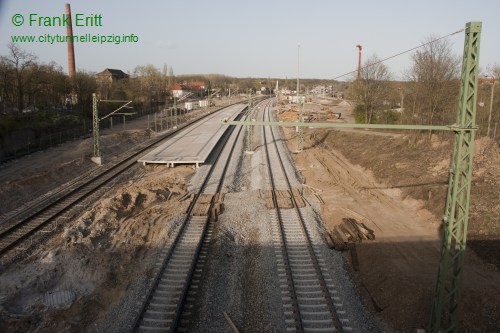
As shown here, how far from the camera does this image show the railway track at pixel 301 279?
10.5m

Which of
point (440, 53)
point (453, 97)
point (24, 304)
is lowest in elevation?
point (24, 304)

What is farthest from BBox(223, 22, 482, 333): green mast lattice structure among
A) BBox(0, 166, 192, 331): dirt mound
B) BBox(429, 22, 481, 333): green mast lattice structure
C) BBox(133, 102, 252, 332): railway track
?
BBox(0, 166, 192, 331): dirt mound

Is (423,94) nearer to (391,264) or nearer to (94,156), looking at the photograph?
(391,264)

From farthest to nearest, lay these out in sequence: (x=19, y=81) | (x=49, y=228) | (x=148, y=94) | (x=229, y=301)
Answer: (x=148, y=94) → (x=19, y=81) → (x=49, y=228) → (x=229, y=301)

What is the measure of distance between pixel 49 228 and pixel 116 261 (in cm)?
543

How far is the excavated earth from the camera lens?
35.8ft

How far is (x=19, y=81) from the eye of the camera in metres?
42.5

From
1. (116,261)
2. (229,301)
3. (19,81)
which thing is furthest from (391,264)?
(19,81)

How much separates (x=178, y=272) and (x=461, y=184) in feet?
28.5

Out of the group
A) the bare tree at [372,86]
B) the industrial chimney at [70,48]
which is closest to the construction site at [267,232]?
the bare tree at [372,86]

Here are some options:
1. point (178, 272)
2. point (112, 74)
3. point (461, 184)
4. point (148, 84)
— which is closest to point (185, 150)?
point (178, 272)

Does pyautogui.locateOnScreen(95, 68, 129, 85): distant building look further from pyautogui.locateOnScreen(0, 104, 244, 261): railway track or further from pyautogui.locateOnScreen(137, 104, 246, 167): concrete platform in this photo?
pyautogui.locateOnScreen(0, 104, 244, 261): railway track

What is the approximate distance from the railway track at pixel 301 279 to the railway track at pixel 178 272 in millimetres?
2788

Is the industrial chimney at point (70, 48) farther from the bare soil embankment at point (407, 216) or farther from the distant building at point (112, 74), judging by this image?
the bare soil embankment at point (407, 216)
